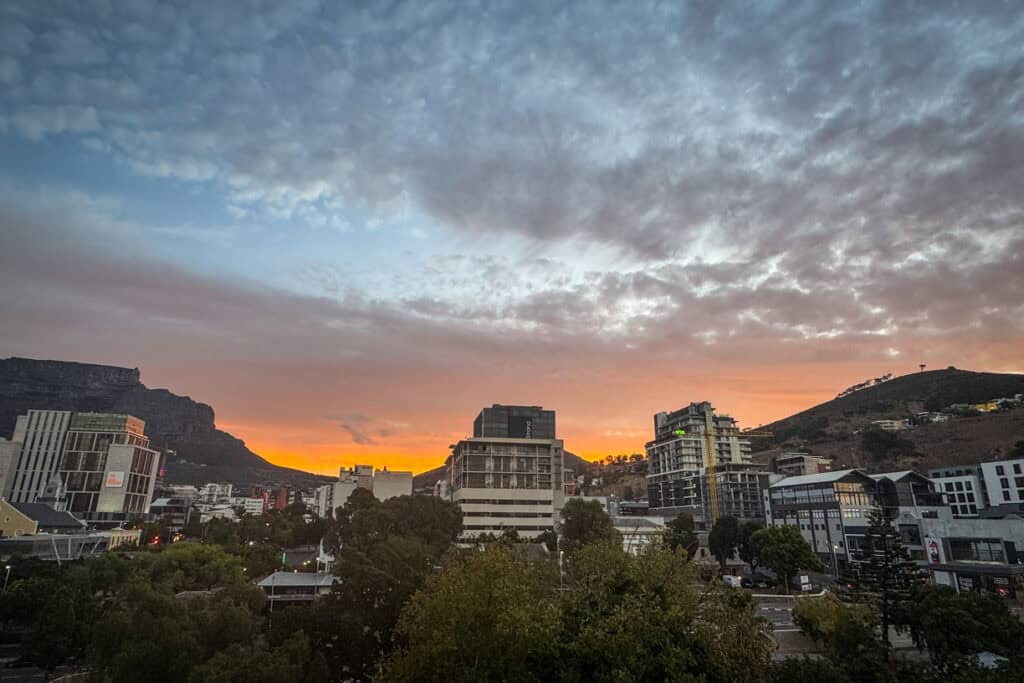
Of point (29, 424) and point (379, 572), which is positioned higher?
point (29, 424)

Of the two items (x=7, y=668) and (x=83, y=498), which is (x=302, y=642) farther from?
(x=83, y=498)

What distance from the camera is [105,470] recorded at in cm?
14975

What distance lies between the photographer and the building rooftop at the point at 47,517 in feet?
323

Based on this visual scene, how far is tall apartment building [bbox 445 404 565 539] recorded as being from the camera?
120688 millimetres

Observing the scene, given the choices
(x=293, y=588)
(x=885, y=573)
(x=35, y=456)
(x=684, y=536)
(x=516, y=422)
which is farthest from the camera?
(x=516, y=422)

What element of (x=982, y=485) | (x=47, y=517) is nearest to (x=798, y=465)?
(x=982, y=485)

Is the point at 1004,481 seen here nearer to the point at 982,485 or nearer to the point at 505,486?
the point at 982,485

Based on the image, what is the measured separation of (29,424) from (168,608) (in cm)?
16187

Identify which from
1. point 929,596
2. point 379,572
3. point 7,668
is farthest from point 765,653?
point 7,668

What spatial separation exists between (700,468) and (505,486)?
167ft

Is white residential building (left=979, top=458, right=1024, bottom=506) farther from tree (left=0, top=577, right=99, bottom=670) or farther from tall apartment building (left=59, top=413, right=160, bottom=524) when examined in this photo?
tall apartment building (left=59, top=413, right=160, bottom=524)

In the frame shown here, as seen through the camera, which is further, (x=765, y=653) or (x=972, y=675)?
(x=765, y=653)

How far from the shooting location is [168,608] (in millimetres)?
35625

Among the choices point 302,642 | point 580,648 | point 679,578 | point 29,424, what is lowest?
point 302,642
